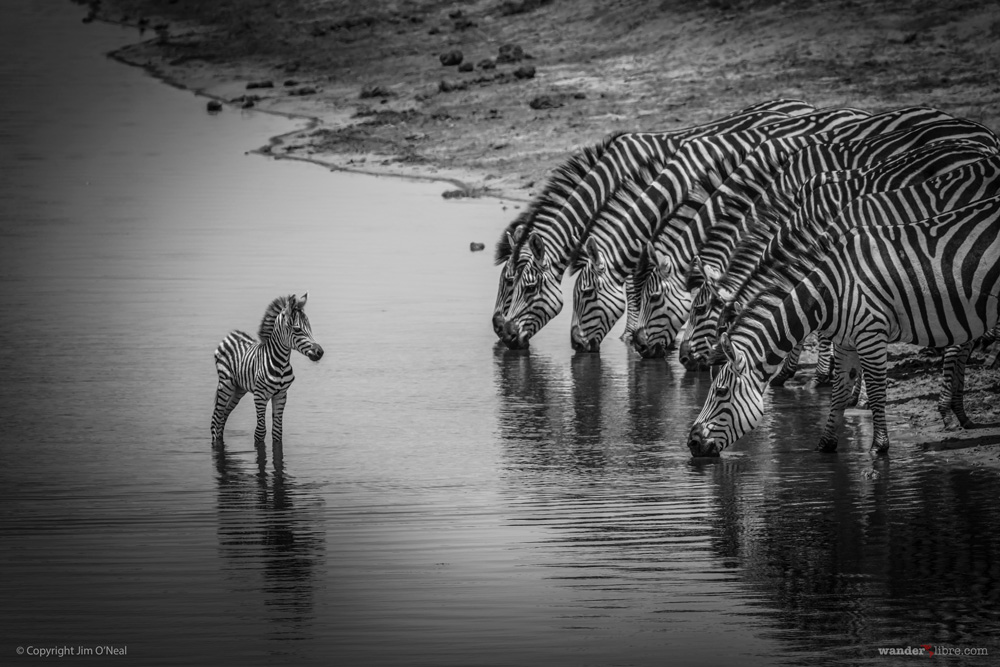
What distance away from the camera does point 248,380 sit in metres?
11.0

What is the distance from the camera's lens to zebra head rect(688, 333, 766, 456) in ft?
34.2

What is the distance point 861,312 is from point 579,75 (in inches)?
815

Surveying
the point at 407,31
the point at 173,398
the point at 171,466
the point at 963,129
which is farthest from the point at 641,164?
the point at 407,31

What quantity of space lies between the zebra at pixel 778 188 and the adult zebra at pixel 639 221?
A: 161 millimetres

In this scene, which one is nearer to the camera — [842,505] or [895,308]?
[842,505]

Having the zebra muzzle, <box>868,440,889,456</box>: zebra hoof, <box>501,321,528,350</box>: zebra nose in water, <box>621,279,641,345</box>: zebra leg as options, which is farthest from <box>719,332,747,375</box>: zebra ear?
<box>501,321,528,350</box>: zebra nose in water

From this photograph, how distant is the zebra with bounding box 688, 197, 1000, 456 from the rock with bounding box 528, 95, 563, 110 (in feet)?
57.2

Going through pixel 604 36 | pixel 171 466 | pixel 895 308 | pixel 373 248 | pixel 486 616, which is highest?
pixel 604 36

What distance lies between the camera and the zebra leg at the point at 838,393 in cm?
1080

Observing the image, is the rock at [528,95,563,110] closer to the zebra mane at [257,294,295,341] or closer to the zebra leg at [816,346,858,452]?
the zebra leg at [816,346,858,452]

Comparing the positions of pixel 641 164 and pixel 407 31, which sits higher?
pixel 407 31

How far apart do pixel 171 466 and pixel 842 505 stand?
4525 mm

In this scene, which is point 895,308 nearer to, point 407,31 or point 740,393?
point 740,393

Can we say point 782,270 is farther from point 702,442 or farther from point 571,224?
point 571,224
